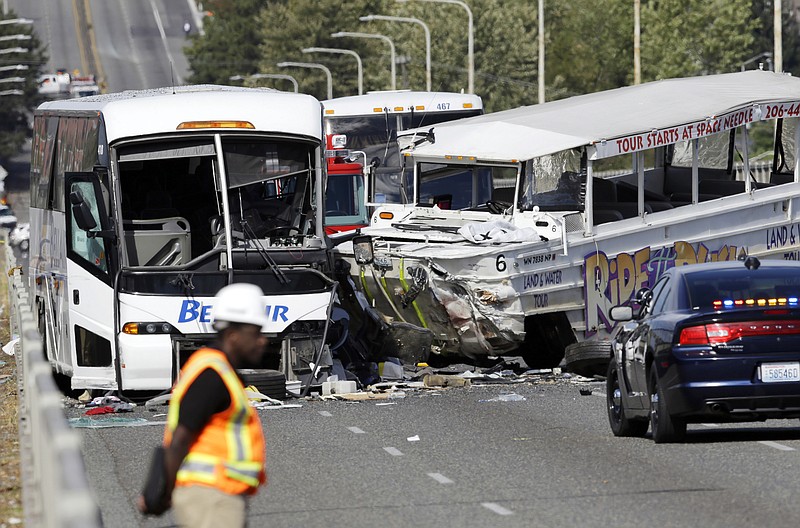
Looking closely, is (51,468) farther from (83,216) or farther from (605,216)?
(605,216)

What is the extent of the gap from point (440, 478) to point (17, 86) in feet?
420

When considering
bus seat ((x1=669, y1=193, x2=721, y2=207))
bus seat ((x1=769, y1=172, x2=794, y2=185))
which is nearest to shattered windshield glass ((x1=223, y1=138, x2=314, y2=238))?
bus seat ((x1=669, y1=193, x2=721, y2=207))

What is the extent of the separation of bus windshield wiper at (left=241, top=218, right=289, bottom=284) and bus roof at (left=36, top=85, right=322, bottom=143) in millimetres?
1107

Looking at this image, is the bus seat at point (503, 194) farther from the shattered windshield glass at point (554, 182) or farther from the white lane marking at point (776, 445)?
the white lane marking at point (776, 445)

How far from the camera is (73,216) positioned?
63.7 feet

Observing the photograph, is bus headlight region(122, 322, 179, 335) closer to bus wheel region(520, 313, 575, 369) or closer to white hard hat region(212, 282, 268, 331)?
bus wheel region(520, 313, 575, 369)

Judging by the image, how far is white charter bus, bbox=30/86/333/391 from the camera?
60.7 feet

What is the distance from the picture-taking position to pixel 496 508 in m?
11.0

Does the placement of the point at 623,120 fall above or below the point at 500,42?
above

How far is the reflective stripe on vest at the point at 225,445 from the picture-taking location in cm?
659

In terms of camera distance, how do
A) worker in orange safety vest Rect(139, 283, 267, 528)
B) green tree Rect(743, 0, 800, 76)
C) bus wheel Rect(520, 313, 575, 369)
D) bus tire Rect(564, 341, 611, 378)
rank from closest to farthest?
worker in orange safety vest Rect(139, 283, 267, 528), bus tire Rect(564, 341, 611, 378), bus wheel Rect(520, 313, 575, 369), green tree Rect(743, 0, 800, 76)

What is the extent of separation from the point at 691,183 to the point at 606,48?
308 ft

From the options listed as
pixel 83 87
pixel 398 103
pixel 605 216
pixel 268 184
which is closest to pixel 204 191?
pixel 268 184

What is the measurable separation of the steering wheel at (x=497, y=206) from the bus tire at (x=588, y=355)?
299cm
